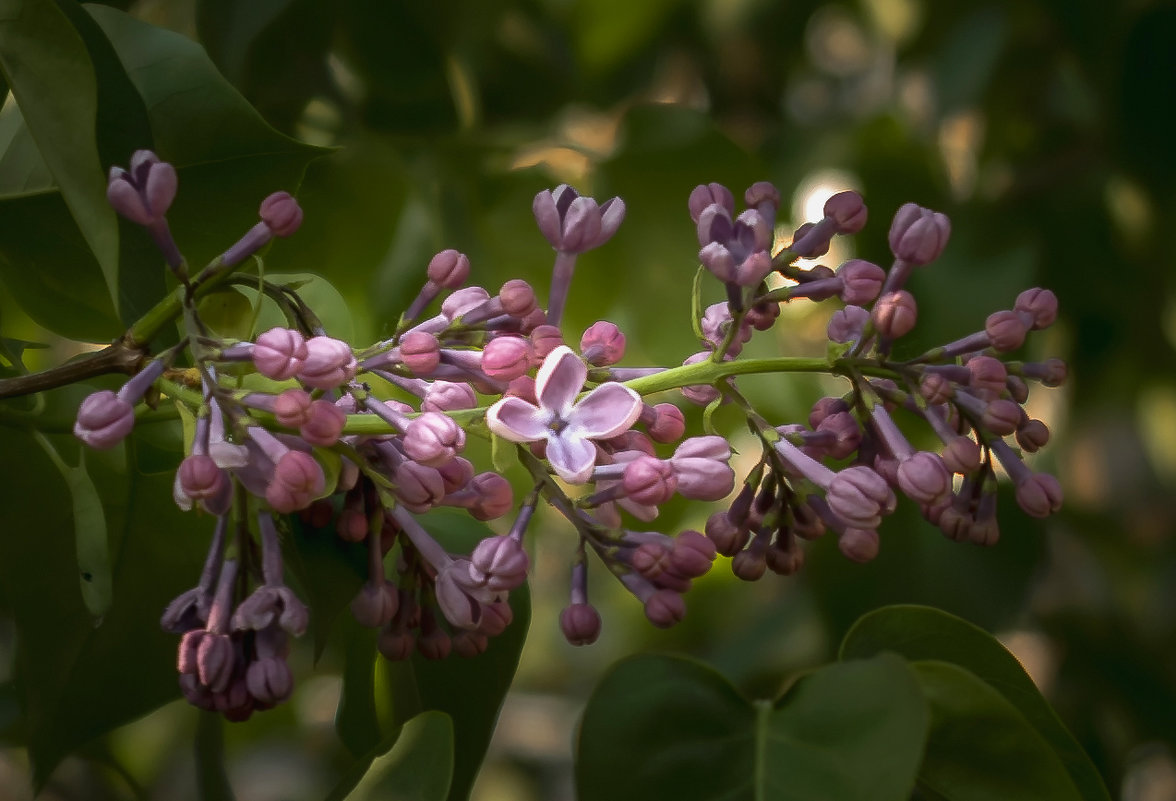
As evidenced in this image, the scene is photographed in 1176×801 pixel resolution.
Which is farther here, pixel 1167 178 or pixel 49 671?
pixel 1167 178

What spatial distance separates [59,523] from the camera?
2.74 feet

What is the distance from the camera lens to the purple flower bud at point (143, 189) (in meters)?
0.65

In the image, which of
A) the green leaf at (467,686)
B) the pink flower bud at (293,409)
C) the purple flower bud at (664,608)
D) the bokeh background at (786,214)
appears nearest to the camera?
the pink flower bud at (293,409)

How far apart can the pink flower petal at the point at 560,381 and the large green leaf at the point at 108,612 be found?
34cm

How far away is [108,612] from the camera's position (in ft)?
2.81

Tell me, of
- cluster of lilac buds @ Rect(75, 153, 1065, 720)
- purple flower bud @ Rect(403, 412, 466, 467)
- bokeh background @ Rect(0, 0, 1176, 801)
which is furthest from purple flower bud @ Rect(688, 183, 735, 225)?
bokeh background @ Rect(0, 0, 1176, 801)

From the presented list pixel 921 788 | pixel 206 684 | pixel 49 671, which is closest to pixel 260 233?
pixel 206 684

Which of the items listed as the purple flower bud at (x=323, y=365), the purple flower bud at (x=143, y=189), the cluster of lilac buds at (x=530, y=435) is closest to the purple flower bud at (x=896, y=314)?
the cluster of lilac buds at (x=530, y=435)

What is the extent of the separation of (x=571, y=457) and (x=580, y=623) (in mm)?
139

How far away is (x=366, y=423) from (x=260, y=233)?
137 millimetres

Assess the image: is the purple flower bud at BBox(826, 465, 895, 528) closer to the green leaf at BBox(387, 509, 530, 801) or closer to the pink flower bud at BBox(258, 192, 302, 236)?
the green leaf at BBox(387, 509, 530, 801)

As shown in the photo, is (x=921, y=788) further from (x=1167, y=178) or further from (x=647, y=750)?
(x=1167, y=178)

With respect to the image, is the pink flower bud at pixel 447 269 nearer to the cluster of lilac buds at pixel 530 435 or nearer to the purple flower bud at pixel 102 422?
the cluster of lilac buds at pixel 530 435

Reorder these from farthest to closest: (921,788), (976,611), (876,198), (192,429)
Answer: (876,198) → (976,611) → (921,788) → (192,429)
